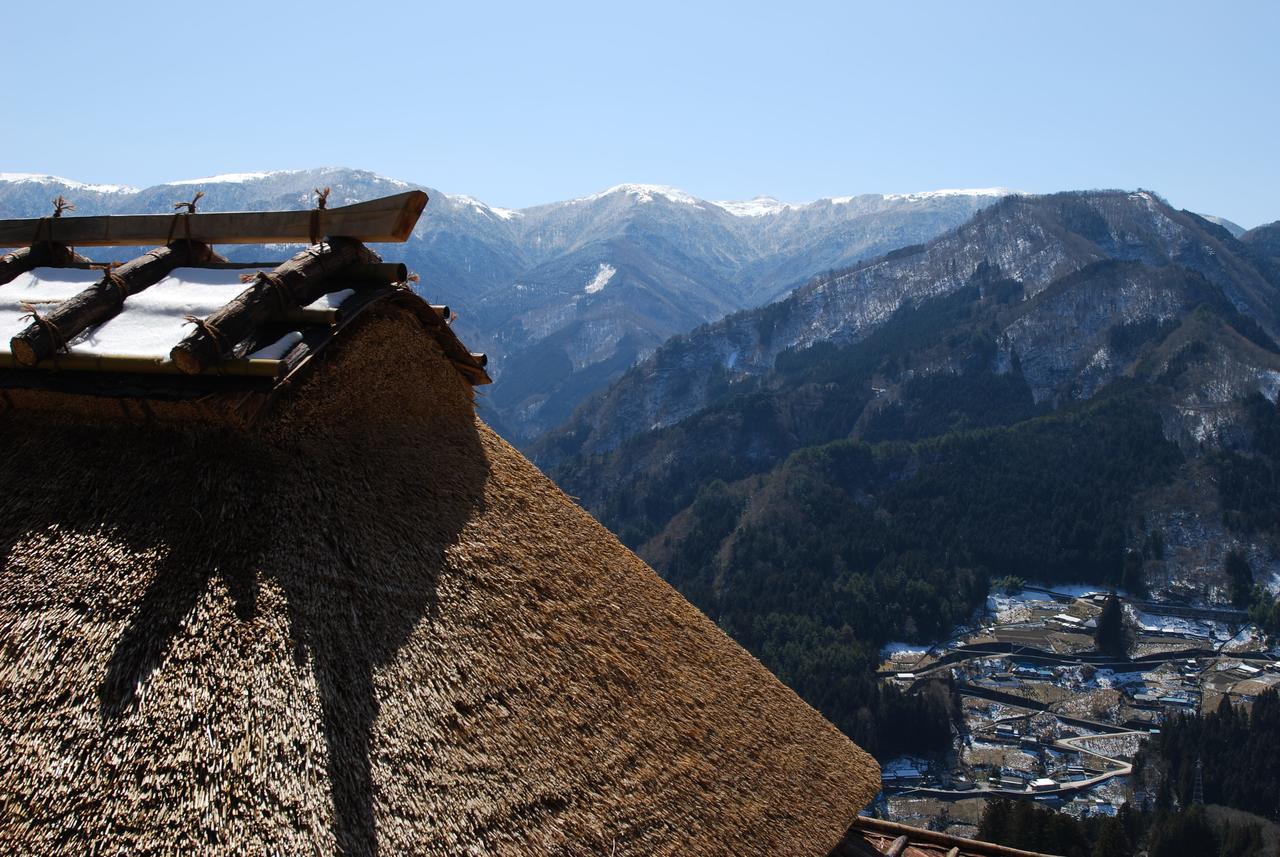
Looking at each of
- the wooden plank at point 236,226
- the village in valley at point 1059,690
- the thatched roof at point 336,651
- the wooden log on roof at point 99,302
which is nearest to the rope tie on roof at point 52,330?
the wooden log on roof at point 99,302

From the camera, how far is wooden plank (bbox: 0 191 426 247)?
6379mm

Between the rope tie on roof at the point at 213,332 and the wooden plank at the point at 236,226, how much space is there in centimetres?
147

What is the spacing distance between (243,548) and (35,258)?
3993 mm

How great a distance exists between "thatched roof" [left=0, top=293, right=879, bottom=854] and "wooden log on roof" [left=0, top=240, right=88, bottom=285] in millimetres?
1867

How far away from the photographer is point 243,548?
15.8 feet

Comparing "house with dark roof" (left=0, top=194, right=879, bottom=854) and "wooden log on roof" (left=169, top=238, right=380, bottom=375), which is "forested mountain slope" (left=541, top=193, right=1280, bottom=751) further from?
"wooden log on roof" (left=169, top=238, right=380, bottom=375)

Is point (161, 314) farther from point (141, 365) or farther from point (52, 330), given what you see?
point (141, 365)

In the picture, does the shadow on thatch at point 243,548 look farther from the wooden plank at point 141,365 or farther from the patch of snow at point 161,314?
the patch of snow at point 161,314

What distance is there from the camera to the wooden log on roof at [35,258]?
6.98m

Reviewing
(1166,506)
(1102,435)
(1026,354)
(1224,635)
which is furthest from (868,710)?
(1026,354)

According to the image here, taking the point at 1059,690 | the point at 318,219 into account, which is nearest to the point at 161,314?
the point at 318,219

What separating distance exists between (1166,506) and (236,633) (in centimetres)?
15489

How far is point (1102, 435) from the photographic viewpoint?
497 feet

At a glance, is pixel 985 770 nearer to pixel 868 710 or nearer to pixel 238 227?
pixel 868 710
